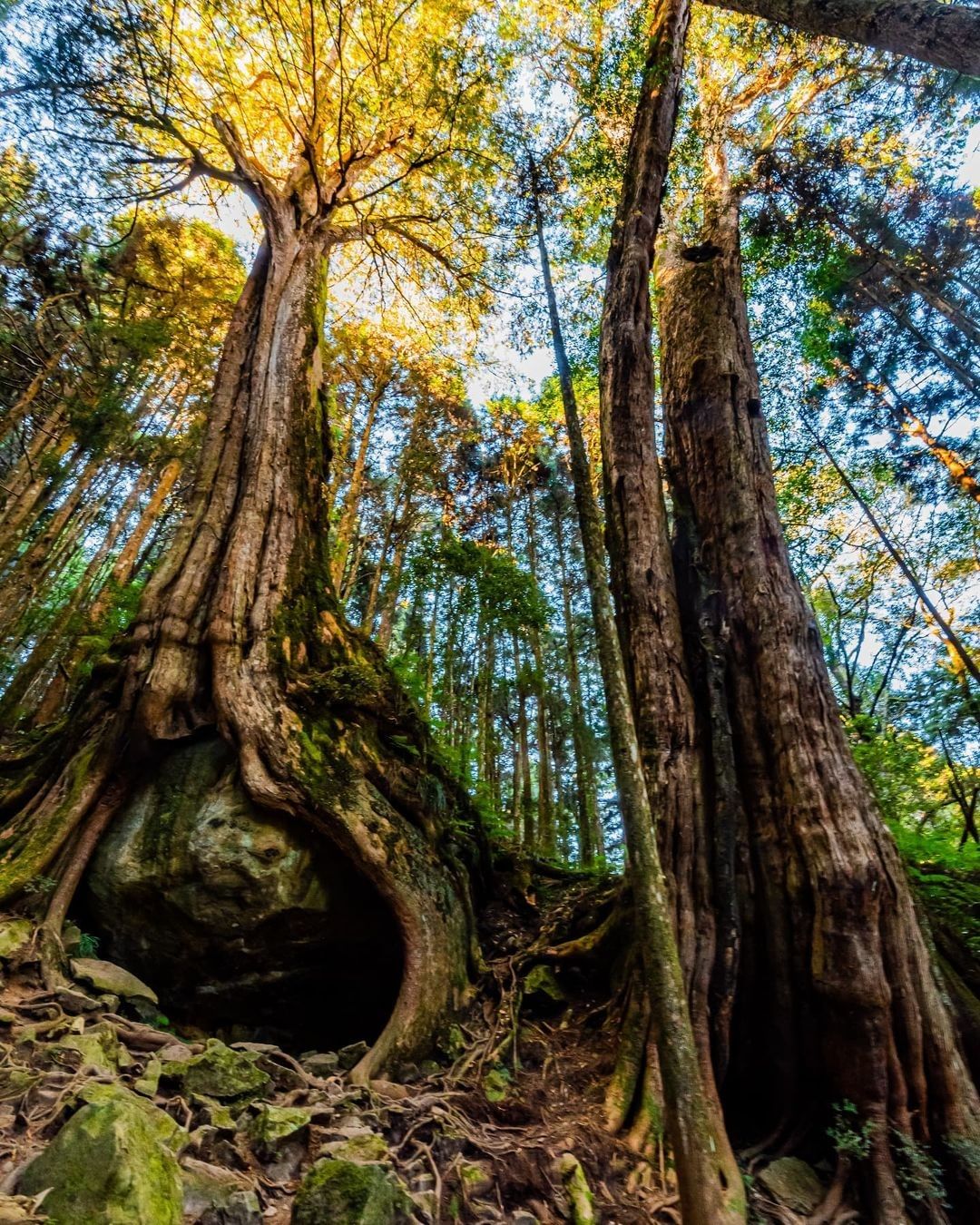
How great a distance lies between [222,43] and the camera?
596 cm

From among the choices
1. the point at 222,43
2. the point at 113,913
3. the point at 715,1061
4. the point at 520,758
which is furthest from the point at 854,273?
the point at 113,913

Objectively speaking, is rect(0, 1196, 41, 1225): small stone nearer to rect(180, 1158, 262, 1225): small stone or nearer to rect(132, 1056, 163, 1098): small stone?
rect(180, 1158, 262, 1225): small stone

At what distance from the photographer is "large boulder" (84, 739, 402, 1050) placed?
11.3 ft

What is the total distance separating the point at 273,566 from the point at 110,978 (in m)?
2.77

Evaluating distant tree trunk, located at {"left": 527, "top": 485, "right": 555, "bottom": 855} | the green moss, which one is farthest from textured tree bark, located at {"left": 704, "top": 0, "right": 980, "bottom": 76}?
distant tree trunk, located at {"left": 527, "top": 485, "right": 555, "bottom": 855}

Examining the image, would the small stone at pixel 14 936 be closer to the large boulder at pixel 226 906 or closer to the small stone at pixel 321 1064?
the large boulder at pixel 226 906

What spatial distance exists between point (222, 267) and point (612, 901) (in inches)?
507

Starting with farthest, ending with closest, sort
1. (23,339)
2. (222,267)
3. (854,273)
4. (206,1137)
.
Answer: (222,267) → (854,273) → (23,339) → (206,1137)

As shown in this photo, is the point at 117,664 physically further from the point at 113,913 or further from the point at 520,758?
the point at 520,758

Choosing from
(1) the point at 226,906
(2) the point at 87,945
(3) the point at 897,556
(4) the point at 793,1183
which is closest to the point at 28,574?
(2) the point at 87,945

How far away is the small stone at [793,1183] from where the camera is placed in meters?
2.66

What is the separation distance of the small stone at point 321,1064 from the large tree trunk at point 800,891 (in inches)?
87.1

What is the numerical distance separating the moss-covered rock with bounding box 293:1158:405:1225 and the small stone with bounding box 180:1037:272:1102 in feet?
2.35

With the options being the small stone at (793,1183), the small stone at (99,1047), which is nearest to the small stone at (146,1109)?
the small stone at (99,1047)
